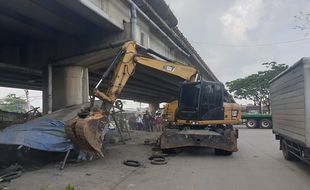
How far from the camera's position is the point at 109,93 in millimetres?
15375

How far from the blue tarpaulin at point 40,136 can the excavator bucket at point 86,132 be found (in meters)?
0.59

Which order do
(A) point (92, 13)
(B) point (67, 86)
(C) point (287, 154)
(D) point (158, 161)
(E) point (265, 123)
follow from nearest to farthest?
(D) point (158, 161)
(A) point (92, 13)
(C) point (287, 154)
(B) point (67, 86)
(E) point (265, 123)

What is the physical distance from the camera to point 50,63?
20.3 metres

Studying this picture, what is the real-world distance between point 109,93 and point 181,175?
449 cm

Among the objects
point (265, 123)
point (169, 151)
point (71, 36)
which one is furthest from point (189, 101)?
point (265, 123)

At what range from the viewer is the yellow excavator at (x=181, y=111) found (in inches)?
542

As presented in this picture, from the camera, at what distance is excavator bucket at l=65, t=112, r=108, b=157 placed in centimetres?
1290

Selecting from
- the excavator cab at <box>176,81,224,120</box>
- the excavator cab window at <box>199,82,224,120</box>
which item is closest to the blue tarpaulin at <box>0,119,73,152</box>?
the excavator cab at <box>176,81,224,120</box>

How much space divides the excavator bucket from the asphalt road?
64cm

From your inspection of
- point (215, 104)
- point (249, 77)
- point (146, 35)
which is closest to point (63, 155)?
point (215, 104)

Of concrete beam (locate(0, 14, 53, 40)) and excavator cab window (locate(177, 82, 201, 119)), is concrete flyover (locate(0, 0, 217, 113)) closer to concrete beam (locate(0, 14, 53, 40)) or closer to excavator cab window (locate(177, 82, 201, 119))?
concrete beam (locate(0, 14, 53, 40))

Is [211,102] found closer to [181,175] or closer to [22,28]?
[181,175]

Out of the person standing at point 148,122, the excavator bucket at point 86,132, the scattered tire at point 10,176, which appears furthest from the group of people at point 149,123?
the scattered tire at point 10,176

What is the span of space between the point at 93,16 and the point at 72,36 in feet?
13.4
